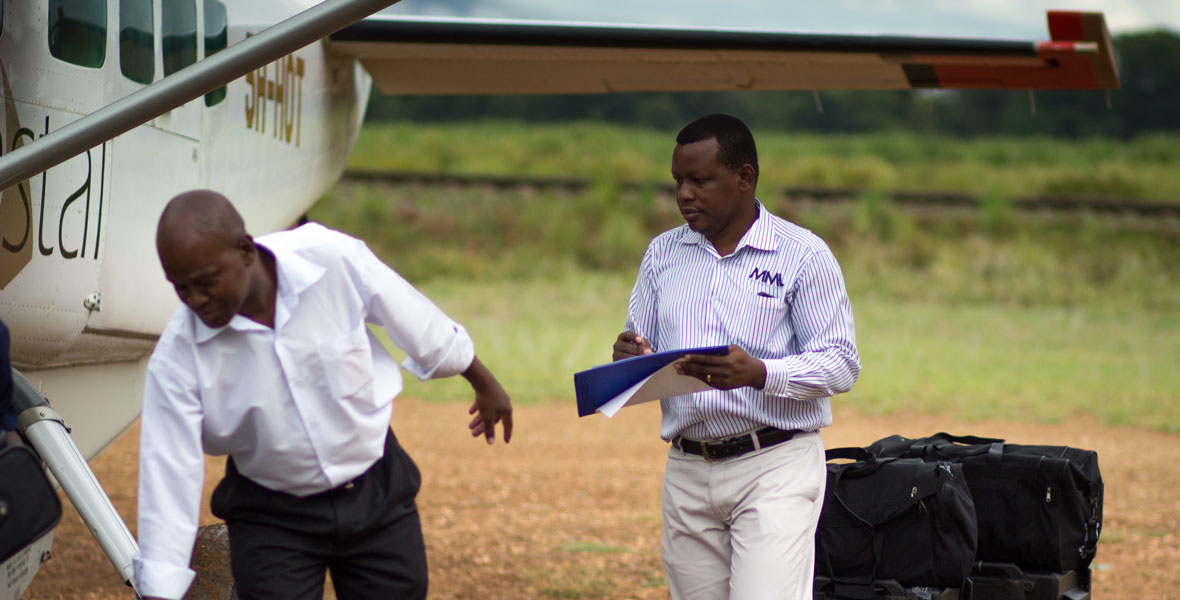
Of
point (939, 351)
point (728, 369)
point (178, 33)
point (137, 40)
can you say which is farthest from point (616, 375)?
point (939, 351)

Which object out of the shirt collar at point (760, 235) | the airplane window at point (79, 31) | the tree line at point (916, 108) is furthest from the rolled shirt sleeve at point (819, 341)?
the tree line at point (916, 108)

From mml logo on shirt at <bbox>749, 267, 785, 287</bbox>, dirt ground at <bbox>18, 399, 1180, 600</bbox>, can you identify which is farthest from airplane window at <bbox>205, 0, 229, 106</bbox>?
mml logo on shirt at <bbox>749, 267, 785, 287</bbox>

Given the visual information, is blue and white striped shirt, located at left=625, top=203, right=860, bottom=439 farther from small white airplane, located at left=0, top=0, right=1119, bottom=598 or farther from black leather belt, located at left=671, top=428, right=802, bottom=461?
small white airplane, located at left=0, top=0, right=1119, bottom=598

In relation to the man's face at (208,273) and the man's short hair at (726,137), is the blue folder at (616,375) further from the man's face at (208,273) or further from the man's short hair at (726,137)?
the man's face at (208,273)

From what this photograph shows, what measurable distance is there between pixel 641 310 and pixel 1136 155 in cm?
2939

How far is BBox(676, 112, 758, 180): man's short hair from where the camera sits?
10.6 feet

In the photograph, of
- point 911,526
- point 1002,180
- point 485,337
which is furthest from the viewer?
point 1002,180

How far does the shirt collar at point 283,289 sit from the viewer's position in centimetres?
263

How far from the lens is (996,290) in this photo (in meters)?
21.3

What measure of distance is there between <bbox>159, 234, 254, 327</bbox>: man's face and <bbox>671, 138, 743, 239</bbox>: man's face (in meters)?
1.25

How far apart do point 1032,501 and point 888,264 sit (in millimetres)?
19127

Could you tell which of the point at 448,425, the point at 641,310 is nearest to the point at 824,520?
the point at 641,310

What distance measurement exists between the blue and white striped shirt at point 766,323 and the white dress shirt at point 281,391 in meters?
0.82

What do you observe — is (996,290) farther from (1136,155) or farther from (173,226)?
(173,226)
